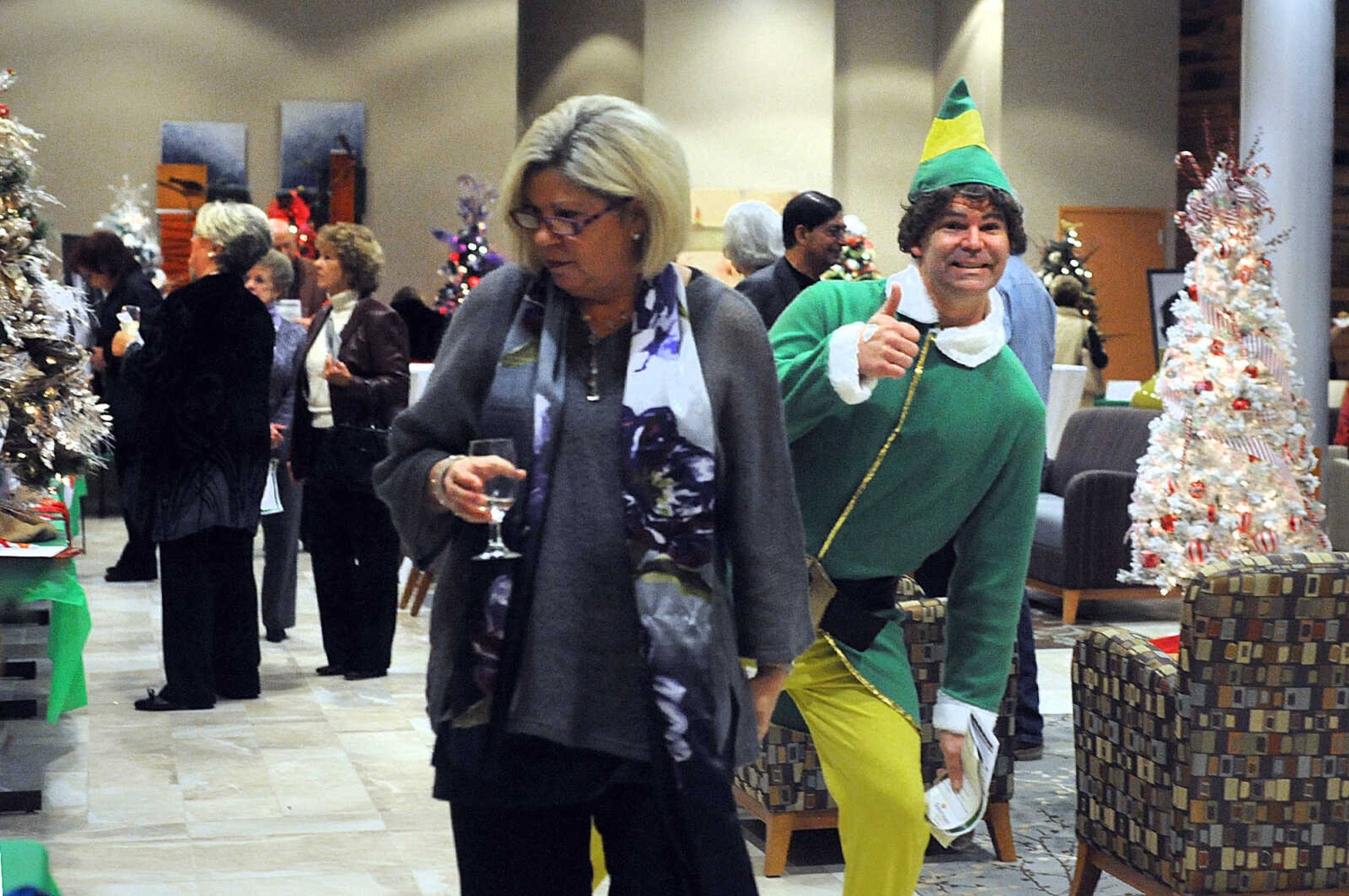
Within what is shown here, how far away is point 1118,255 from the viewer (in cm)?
1552

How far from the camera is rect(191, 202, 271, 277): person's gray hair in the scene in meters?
5.48

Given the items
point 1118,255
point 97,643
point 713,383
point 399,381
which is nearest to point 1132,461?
point 399,381

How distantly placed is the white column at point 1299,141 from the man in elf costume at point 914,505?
19.9ft

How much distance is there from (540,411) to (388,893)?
223cm

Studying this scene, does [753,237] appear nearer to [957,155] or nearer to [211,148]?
[957,155]

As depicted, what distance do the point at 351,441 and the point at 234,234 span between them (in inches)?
35.2

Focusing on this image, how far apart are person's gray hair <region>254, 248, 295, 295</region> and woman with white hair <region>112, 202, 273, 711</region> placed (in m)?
0.75

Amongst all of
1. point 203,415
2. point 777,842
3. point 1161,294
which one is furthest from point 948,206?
point 1161,294

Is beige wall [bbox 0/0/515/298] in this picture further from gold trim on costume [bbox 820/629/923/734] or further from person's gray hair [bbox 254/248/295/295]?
gold trim on costume [bbox 820/629/923/734]

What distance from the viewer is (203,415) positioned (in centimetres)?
550

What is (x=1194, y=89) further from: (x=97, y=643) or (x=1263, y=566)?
(x=1263, y=566)

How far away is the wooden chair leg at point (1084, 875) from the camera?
12.0 ft

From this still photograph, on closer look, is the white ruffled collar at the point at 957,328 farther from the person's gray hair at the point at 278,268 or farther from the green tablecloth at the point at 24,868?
the person's gray hair at the point at 278,268

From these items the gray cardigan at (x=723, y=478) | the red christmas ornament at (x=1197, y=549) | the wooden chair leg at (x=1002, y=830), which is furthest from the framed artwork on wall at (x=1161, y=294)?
the gray cardigan at (x=723, y=478)
